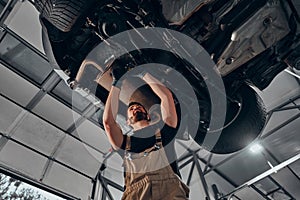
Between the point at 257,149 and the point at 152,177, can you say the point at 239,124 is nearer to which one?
the point at 152,177

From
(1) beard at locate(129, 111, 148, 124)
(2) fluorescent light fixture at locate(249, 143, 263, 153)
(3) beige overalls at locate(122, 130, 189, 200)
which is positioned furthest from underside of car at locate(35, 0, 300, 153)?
(2) fluorescent light fixture at locate(249, 143, 263, 153)

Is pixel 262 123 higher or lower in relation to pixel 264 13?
lower

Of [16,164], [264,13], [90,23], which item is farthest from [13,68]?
[264,13]

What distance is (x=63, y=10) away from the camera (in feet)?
5.74

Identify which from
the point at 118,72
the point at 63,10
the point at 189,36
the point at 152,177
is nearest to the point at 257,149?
the point at 189,36

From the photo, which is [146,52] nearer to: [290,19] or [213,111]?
[213,111]

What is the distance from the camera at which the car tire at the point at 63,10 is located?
1738 mm

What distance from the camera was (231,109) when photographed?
91.6 inches

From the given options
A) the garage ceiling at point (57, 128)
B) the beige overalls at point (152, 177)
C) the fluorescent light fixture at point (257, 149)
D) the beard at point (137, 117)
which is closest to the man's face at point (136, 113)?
the beard at point (137, 117)

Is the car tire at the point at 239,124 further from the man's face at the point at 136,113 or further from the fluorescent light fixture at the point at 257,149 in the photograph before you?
the fluorescent light fixture at the point at 257,149

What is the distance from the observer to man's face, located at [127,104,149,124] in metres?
1.83

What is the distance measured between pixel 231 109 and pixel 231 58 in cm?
48

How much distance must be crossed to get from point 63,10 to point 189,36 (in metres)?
0.76

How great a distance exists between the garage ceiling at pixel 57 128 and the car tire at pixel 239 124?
2.35 m
